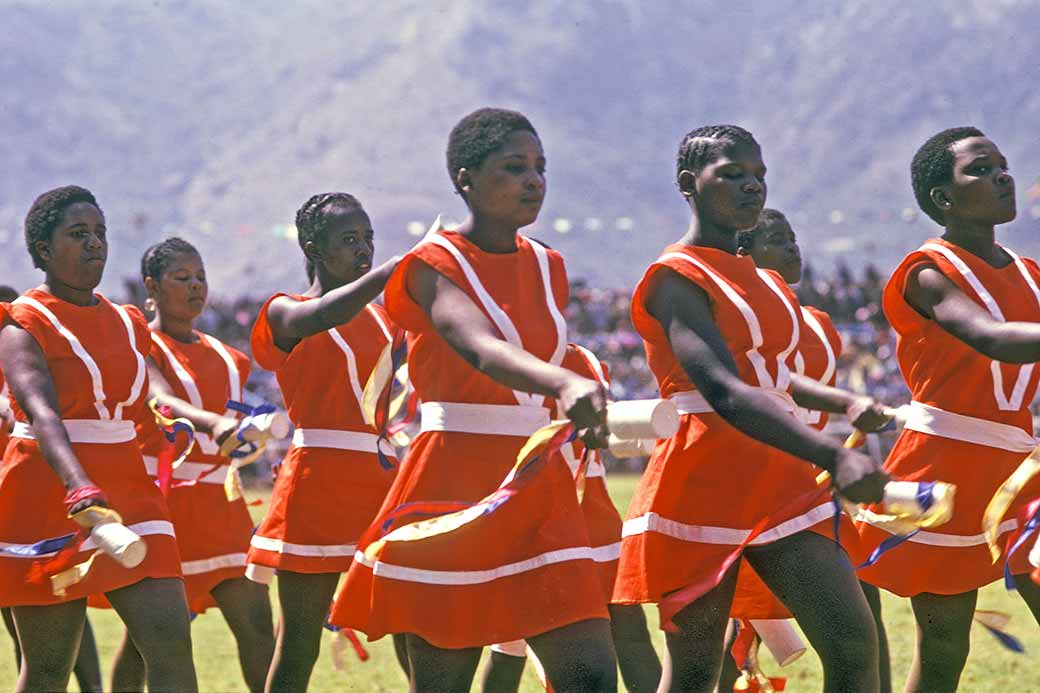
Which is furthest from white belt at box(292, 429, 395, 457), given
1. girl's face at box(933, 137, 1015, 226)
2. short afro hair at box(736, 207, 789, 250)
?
girl's face at box(933, 137, 1015, 226)

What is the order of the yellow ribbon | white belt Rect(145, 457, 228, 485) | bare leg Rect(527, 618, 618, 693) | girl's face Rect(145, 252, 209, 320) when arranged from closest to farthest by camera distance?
bare leg Rect(527, 618, 618, 693), the yellow ribbon, white belt Rect(145, 457, 228, 485), girl's face Rect(145, 252, 209, 320)

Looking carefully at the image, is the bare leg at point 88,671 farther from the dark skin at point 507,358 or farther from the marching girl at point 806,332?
the dark skin at point 507,358

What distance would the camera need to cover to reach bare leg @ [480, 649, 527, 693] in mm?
6316

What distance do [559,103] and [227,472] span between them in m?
177

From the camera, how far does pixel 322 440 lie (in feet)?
23.4

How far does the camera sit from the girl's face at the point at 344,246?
7113 mm

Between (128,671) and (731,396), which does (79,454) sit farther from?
(731,396)

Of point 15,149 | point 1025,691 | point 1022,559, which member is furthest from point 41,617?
point 15,149

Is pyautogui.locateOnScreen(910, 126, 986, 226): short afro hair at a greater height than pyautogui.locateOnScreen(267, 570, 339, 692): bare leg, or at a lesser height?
greater

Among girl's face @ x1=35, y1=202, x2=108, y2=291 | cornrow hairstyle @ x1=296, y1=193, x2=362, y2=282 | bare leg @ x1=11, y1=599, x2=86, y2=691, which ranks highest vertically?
cornrow hairstyle @ x1=296, y1=193, x2=362, y2=282

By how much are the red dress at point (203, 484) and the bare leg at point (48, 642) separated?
69.8 inches

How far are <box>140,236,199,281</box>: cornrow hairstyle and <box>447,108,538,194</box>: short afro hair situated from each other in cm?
364

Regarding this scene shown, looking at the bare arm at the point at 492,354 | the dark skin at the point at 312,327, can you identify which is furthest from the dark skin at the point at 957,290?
the dark skin at the point at 312,327

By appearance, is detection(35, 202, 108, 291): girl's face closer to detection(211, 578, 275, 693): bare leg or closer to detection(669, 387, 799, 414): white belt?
detection(211, 578, 275, 693): bare leg
